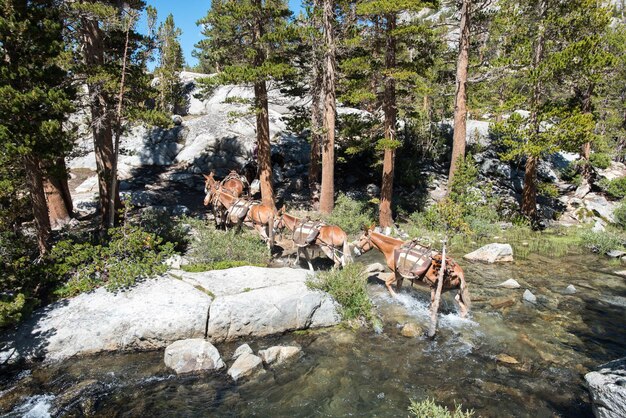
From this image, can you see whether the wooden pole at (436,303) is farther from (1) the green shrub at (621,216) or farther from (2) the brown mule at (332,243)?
(1) the green shrub at (621,216)

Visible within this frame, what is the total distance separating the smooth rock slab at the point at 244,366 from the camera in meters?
7.67

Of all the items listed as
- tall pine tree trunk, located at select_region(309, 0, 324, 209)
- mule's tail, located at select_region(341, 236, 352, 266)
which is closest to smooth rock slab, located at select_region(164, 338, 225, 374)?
mule's tail, located at select_region(341, 236, 352, 266)

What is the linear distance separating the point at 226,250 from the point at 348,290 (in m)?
5.08

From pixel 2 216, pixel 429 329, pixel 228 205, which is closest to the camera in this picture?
pixel 429 329

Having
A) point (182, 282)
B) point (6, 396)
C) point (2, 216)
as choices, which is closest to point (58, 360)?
point (6, 396)

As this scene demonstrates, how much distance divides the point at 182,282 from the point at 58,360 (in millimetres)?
3207

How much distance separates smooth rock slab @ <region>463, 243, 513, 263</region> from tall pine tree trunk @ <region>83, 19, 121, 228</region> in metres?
14.6

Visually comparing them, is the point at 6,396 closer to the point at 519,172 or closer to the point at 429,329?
the point at 429,329

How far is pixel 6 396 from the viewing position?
22.8 feet

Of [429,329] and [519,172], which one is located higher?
[519,172]

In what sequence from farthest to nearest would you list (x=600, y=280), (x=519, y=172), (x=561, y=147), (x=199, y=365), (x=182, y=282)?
1. (x=519, y=172)
2. (x=561, y=147)
3. (x=600, y=280)
4. (x=182, y=282)
5. (x=199, y=365)

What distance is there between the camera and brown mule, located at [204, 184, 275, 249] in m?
14.6

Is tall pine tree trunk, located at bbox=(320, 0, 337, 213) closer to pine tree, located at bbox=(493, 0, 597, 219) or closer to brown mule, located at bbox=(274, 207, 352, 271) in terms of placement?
brown mule, located at bbox=(274, 207, 352, 271)

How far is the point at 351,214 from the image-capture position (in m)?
19.6
